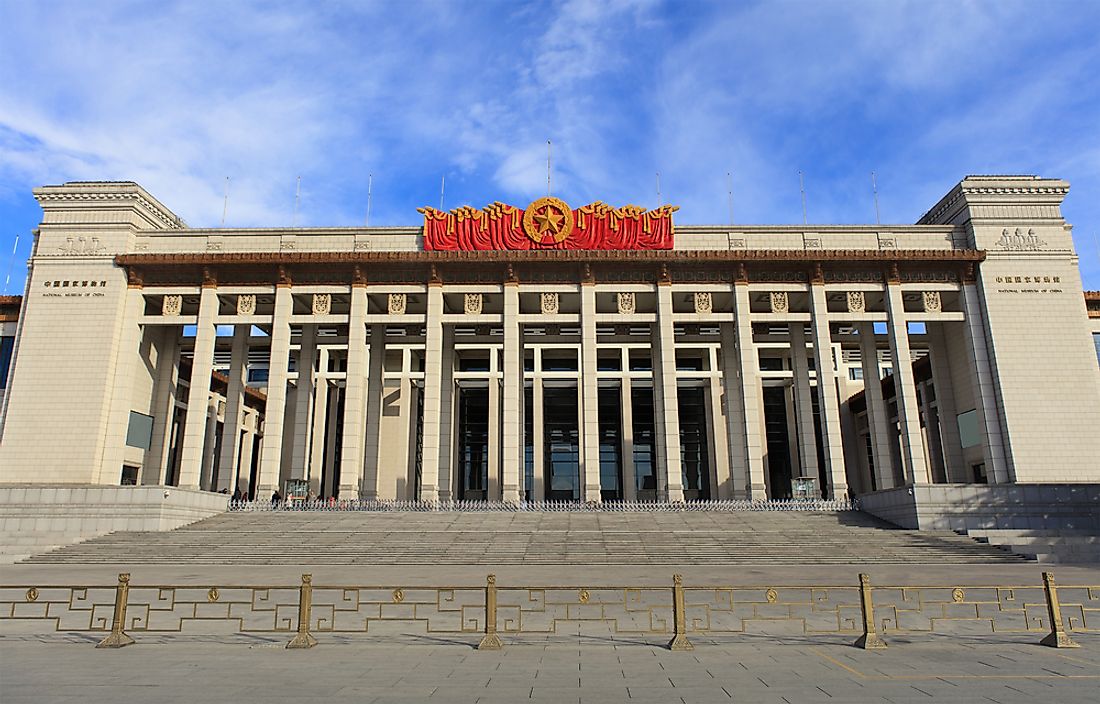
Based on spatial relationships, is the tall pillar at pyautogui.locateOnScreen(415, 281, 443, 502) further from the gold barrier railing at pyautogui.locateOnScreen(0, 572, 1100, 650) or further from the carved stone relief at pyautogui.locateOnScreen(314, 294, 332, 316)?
the gold barrier railing at pyautogui.locateOnScreen(0, 572, 1100, 650)

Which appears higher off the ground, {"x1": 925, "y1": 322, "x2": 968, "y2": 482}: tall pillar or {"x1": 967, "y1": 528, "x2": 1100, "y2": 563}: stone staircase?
{"x1": 925, "y1": 322, "x2": 968, "y2": 482}: tall pillar

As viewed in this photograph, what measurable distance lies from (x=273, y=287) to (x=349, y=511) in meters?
12.6

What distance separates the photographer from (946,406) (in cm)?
3550

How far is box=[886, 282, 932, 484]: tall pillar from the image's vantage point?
32.3 metres

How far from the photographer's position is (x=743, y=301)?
34438mm

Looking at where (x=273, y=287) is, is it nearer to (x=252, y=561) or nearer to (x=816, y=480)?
(x=252, y=561)

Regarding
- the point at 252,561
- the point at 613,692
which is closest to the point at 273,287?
the point at 252,561

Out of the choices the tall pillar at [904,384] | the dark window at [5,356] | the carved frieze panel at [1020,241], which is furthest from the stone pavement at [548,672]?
the dark window at [5,356]

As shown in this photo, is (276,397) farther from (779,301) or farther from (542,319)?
(779,301)

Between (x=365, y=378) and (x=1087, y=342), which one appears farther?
(x=365, y=378)

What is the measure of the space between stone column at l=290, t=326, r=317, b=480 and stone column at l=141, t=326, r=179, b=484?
624cm

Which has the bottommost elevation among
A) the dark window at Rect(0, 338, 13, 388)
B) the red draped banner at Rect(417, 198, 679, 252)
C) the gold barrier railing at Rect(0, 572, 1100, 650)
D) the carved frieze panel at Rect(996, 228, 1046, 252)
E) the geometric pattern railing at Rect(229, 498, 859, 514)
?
the gold barrier railing at Rect(0, 572, 1100, 650)

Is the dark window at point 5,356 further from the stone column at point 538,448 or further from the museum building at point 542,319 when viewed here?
the stone column at point 538,448

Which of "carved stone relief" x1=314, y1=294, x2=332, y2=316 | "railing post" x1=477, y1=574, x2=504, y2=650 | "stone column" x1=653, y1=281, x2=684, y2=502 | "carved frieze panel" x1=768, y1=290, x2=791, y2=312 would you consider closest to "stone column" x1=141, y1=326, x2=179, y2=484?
"carved stone relief" x1=314, y1=294, x2=332, y2=316
